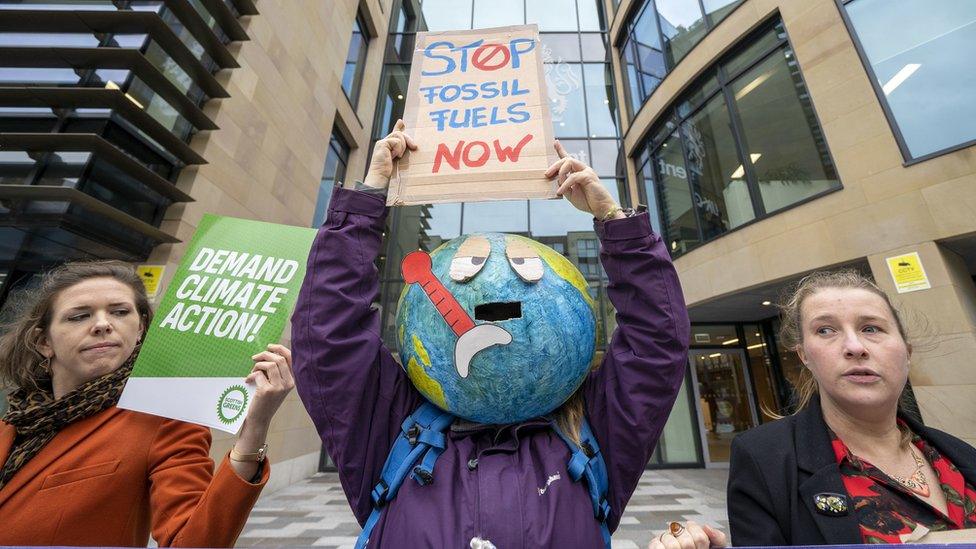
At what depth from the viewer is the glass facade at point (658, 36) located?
8.12m

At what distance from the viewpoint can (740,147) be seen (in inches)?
281

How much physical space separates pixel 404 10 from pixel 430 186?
47.5ft

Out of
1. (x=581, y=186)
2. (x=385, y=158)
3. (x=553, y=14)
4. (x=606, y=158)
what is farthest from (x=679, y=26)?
(x=385, y=158)

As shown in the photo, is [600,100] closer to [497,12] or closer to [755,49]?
[497,12]

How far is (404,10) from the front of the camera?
13219mm

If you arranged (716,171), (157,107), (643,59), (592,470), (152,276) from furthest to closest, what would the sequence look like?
(643,59), (716,171), (157,107), (152,276), (592,470)

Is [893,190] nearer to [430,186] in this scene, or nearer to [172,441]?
[430,186]

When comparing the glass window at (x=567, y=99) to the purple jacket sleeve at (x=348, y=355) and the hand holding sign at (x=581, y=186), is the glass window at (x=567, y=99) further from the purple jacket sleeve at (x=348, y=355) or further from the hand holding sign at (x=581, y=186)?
the purple jacket sleeve at (x=348, y=355)

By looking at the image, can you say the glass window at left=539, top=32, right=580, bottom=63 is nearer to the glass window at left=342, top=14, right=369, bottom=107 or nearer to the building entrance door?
the glass window at left=342, top=14, right=369, bottom=107

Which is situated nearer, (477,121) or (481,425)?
(481,425)

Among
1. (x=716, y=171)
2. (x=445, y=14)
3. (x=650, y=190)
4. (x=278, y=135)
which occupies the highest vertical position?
(x=445, y=14)

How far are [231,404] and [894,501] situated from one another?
7.44 feet

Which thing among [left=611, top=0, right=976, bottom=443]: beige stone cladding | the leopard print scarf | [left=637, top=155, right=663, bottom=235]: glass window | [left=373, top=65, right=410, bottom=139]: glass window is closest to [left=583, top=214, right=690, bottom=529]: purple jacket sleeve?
the leopard print scarf

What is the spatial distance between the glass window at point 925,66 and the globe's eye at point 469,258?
6.20 meters
